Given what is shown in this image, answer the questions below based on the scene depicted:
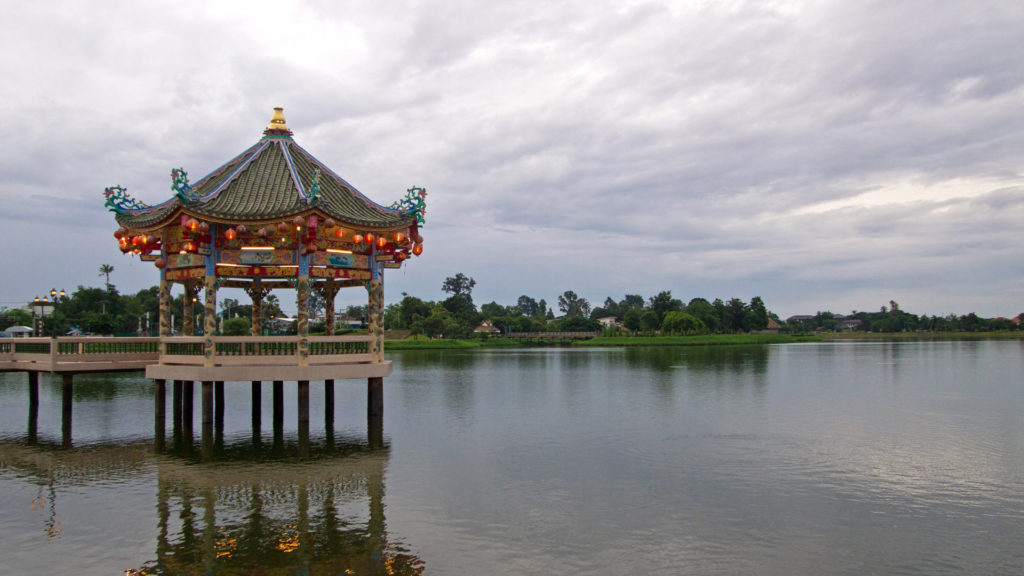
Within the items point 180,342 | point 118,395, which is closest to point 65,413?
point 180,342

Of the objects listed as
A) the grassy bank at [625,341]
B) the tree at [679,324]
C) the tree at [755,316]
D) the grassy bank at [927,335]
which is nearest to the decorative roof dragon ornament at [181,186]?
the grassy bank at [625,341]

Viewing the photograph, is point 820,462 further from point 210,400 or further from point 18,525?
point 18,525

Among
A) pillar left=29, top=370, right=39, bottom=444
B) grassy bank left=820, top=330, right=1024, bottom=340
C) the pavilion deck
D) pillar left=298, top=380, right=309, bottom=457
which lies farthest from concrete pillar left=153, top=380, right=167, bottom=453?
grassy bank left=820, top=330, right=1024, bottom=340

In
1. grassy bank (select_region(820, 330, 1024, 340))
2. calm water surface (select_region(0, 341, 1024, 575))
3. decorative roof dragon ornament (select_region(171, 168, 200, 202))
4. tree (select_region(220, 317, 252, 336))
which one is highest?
decorative roof dragon ornament (select_region(171, 168, 200, 202))

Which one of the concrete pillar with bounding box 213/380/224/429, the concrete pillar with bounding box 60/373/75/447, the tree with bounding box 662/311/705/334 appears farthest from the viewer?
the tree with bounding box 662/311/705/334

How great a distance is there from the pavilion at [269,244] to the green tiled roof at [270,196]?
0.04m

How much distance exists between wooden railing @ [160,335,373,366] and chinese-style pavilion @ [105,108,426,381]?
0.11 feet

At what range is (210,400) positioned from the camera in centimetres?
2158

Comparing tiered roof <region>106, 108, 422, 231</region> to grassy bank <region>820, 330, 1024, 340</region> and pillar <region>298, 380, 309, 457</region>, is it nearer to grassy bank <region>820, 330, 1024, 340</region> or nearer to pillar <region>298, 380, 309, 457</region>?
pillar <region>298, 380, 309, 457</region>

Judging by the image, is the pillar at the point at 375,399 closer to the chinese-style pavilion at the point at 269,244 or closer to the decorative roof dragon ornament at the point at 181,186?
the chinese-style pavilion at the point at 269,244

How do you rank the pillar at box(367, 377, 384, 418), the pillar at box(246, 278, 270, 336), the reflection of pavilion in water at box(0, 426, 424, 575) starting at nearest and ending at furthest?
the reflection of pavilion in water at box(0, 426, 424, 575)
the pillar at box(367, 377, 384, 418)
the pillar at box(246, 278, 270, 336)

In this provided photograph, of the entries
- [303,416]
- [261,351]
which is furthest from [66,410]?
[303,416]

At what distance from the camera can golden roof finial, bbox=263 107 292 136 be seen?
25828mm

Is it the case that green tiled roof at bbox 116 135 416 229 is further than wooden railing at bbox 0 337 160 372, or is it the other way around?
wooden railing at bbox 0 337 160 372
